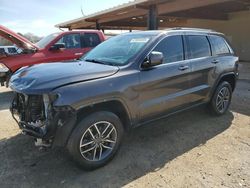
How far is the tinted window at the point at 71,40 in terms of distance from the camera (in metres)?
8.52

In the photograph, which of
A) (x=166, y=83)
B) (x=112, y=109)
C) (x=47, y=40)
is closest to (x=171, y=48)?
(x=166, y=83)

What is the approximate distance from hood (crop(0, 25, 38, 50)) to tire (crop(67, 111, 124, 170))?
5.12 m

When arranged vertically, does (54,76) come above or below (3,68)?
above

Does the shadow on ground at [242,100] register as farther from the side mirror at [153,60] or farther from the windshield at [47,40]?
the windshield at [47,40]

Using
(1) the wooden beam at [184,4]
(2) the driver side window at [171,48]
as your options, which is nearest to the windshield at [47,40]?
(2) the driver side window at [171,48]

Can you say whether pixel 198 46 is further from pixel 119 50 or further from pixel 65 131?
pixel 65 131

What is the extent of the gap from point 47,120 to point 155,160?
5.38 feet

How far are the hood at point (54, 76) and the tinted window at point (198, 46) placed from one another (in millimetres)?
1744

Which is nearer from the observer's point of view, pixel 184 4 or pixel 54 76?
pixel 54 76

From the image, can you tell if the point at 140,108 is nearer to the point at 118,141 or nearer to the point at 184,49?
the point at 118,141

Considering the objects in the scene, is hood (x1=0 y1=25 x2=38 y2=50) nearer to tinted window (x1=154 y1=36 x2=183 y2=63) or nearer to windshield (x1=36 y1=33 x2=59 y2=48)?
windshield (x1=36 y1=33 x2=59 y2=48)

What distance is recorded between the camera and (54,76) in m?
3.29

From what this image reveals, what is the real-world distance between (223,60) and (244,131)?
1500 mm

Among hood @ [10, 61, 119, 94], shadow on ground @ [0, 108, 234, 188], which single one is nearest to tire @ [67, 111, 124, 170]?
shadow on ground @ [0, 108, 234, 188]
